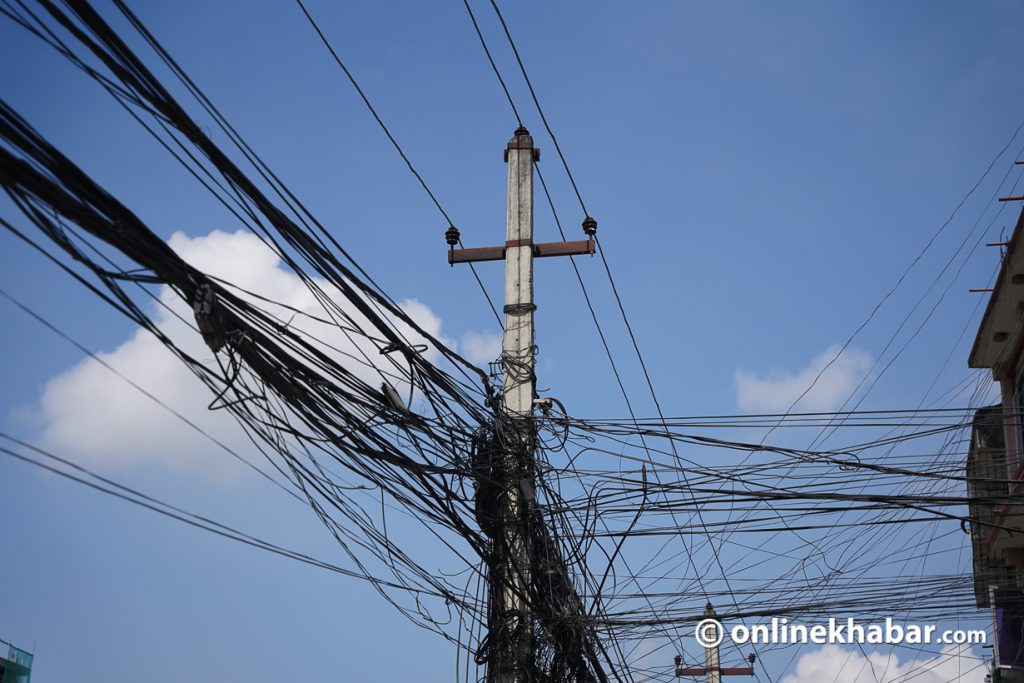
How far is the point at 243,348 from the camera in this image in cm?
560

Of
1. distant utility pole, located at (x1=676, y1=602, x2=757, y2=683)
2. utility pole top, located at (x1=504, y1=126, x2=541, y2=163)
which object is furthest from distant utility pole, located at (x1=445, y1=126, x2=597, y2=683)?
distant utility pole, located at (x1=676, y1=602, x2=757, y2=683)

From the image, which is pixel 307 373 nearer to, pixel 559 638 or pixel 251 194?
pixel 251 194

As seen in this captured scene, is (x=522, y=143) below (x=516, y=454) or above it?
above

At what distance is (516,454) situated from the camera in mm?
8844

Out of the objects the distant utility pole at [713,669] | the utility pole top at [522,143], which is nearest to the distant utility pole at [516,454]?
the utility pole top at [522,143]

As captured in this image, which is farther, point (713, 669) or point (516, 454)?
point (713, 669)

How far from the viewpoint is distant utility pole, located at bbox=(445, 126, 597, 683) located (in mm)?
8695

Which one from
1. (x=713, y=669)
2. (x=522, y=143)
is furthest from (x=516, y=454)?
(x=713, y=669)

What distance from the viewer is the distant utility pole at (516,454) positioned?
8.70 m

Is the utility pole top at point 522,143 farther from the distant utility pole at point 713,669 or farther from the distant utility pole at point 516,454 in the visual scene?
the distant utility pole at point 713,669

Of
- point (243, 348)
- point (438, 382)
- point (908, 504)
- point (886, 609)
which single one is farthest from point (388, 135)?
point (886, 609)

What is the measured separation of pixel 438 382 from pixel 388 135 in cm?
192

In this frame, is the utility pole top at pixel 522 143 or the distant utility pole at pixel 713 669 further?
the distant utility pole at pixel 713 669

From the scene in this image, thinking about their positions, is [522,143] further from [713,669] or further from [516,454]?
[713,669]
